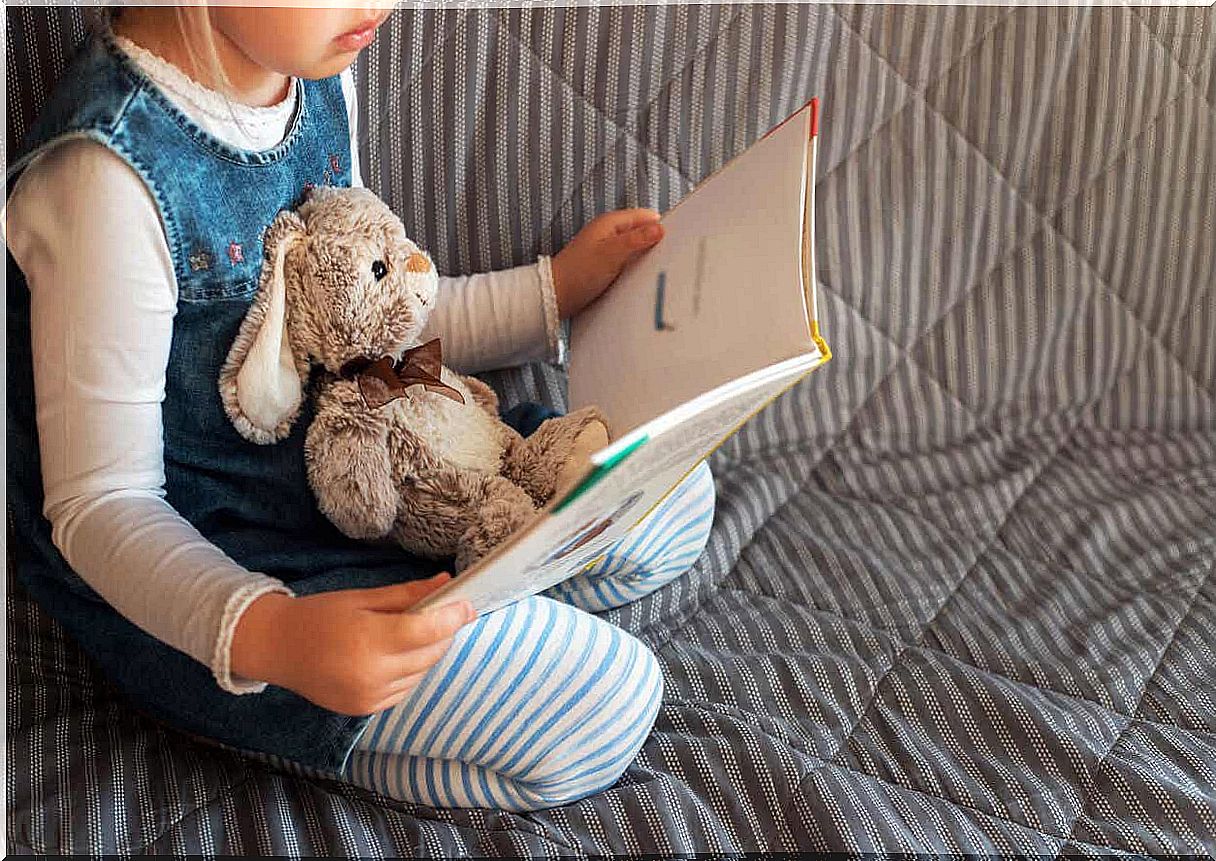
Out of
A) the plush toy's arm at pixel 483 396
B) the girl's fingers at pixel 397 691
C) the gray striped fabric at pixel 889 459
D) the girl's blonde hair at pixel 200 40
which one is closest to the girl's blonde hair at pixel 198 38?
the girl's blonde hair at pixel 200 40

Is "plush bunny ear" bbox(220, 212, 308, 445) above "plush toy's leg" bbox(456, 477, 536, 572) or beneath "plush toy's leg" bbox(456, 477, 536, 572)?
above

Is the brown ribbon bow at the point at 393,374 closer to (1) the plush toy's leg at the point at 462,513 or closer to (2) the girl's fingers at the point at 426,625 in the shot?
(1) the plush toy's leg at the point at 462,513

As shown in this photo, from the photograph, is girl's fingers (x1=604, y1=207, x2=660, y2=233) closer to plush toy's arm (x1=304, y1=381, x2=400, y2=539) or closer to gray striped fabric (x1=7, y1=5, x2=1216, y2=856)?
gray striped fabric (x1=7, y1=5, x2=1216, y2=856)

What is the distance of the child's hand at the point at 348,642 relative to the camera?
61 centimetres

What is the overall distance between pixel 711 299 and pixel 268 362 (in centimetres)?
27

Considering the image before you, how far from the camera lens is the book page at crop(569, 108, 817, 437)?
0.67 metres

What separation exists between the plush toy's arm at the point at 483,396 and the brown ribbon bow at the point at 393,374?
0.08m

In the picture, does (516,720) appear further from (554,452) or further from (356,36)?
(356,36)

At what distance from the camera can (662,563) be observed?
896 millimetres

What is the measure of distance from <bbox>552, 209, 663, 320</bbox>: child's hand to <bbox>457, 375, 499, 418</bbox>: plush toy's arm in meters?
0.11

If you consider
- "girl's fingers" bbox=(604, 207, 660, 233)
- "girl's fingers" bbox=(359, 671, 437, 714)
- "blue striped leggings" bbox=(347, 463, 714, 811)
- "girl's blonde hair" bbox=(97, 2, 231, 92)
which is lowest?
"blue striped leggings" bbox=(347, 463, 714, 811)

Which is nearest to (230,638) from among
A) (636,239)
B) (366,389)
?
(366,389)

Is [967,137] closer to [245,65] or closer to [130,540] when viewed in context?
[245,65]

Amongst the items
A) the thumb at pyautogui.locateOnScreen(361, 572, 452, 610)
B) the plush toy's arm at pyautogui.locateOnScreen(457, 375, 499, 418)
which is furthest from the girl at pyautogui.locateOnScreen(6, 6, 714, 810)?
the plush toy's arm at pyautogui.locateOnScreen(457, 375, 499, 418)
